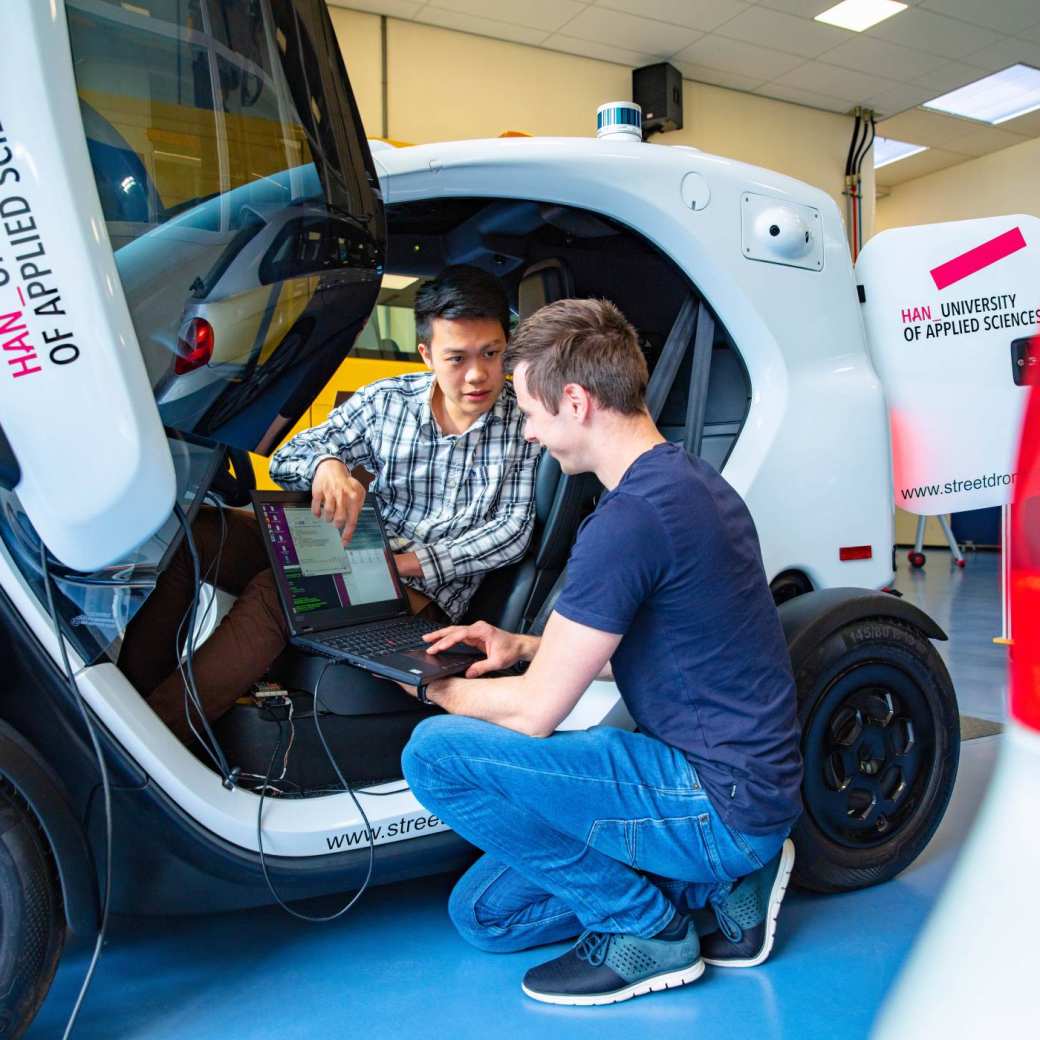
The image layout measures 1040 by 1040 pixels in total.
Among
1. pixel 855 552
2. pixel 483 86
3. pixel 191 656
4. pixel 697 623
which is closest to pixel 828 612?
pixel 855 552

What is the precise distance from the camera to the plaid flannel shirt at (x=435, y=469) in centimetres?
213

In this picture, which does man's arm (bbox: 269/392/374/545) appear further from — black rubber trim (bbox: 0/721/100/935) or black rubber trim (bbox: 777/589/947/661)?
black rubber trim (bbox: 777/589/947/661)

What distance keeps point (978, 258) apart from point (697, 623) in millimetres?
1192

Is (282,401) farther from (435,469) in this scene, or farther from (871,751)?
(871,751)

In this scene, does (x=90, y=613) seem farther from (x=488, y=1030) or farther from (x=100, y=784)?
(x=488, y=1030)

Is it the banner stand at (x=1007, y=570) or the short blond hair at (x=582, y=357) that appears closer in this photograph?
Result: the banner stand at (x=1007, y=570)

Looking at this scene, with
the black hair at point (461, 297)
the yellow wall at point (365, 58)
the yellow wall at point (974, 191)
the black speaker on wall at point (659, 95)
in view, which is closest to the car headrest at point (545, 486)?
the black hair at point (461, 297)

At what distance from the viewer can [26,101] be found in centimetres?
114

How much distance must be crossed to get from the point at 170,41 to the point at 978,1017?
1.37 meters

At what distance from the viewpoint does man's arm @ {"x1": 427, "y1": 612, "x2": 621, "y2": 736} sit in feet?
4.95

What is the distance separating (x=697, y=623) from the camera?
1.55 m

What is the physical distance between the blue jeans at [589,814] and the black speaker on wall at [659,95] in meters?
6.74

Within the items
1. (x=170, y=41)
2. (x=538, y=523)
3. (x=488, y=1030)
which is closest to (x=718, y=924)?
(x=488, y=1030)

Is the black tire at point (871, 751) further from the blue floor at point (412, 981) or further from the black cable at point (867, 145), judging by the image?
the black cable at point (867, 145)
